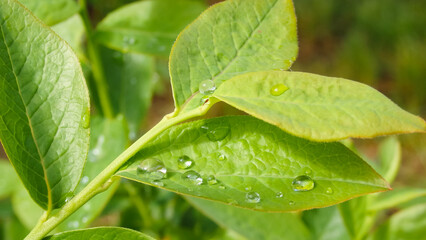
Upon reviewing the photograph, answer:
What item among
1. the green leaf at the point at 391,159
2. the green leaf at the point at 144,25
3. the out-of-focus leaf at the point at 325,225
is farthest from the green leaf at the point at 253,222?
the green leaf at the point at 144,25

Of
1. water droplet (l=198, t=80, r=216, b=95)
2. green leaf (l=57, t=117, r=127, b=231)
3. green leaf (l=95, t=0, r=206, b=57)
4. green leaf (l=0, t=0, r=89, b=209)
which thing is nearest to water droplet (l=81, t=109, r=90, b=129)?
green leaf (l=0, t=0, r=89, b=209)

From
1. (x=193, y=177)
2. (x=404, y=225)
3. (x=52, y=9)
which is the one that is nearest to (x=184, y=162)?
(x=193, y=177)

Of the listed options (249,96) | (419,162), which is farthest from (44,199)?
(419,162)

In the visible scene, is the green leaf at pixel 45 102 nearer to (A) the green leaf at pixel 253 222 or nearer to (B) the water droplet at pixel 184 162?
(B) the water droplet at pixel 184 162

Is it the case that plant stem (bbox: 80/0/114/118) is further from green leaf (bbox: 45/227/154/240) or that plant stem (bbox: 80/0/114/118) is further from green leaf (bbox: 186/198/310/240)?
green leaf (bbox: 45/227/154/240)

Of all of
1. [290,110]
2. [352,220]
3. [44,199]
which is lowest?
[352,220]

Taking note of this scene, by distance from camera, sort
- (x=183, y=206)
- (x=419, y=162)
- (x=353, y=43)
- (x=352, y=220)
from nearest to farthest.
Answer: (x=352, y=220)
(x=183, y=206)
(x=419, y=162)
(x=353, y=43)

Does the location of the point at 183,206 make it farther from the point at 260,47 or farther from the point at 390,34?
the point at 390,34

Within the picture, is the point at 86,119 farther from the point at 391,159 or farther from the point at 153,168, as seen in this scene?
the point at 391,159
